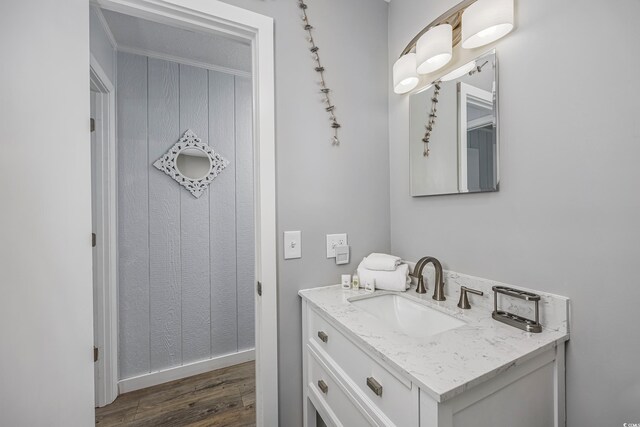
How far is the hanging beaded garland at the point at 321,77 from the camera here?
4.07 feet

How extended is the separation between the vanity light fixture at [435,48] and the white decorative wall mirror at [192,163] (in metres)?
1.61

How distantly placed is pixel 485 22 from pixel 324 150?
754 mm

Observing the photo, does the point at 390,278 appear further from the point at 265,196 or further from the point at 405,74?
the point at 405,74

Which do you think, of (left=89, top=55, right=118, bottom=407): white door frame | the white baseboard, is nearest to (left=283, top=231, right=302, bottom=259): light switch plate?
(left=89, top=55, right=118, bottom=407): white door frame

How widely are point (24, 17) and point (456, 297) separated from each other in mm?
1863

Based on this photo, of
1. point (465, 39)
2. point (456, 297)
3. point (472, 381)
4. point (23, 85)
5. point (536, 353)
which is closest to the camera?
point (472, 381)

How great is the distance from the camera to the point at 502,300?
0.95 m

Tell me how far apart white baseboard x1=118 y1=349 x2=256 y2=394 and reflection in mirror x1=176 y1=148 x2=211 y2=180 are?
1.48m

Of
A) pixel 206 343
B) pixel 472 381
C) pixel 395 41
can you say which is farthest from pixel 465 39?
pixel 206 343

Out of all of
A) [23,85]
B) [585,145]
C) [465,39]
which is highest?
[465,39]

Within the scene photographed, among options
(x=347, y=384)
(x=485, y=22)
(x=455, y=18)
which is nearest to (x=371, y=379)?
(x=347, y=384)

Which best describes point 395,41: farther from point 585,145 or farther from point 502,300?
point 502,300

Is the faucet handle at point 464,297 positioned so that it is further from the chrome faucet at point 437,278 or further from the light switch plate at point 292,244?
the light switch plate at point 292,244

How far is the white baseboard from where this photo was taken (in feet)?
6.13
